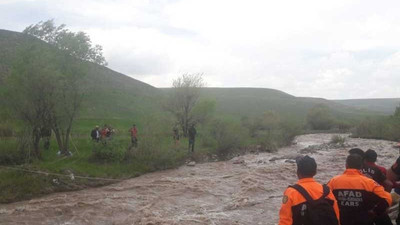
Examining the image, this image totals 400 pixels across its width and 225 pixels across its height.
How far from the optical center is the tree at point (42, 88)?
2270 centimetres

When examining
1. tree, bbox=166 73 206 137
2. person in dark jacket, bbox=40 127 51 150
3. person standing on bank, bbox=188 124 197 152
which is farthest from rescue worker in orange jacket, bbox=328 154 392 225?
tree, bbox=166 73 206 137

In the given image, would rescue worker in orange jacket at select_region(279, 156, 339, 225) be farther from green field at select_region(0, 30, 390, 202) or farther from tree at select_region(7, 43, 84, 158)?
tree at select_region(7, 43, 84, 158)

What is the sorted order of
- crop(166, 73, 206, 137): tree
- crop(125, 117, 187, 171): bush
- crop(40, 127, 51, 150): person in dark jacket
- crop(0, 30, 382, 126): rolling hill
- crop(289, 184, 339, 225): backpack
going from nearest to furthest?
crop(289, 184, 339, 225): backpack
crop(40, 127, 51, 150): person in dark jacket
crop(125, 117, 187, 171): bush
crop(0, 30, 382, 126): rolling hill
crop(166, 73, 206, 137): tree

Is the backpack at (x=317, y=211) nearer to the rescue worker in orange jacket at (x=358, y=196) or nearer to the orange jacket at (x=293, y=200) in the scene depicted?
the orange jacket at (x=293, y=200)

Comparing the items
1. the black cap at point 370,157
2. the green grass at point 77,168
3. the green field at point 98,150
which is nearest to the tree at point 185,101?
the green field at point 98,150

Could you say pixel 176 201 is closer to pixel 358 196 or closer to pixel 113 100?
pixel 358 196

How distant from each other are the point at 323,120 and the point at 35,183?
→ 62.0m

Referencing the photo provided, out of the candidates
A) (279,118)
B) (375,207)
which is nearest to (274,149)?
(279,118)

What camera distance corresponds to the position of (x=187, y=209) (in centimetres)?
1591

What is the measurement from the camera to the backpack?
4.33 m

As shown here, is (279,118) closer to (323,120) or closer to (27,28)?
(323,120)

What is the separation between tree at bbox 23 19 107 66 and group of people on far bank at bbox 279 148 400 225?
22912 mm

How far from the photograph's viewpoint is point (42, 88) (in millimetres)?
22906

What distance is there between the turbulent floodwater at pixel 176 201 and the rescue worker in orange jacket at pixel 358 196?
845 centimetres
